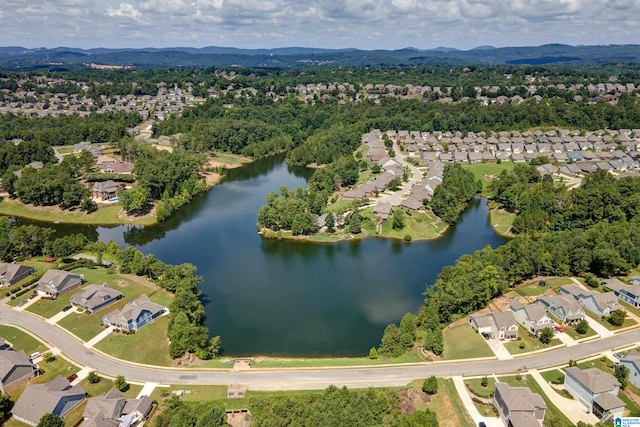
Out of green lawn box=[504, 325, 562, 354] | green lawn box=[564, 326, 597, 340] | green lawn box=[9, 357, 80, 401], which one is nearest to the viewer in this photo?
green lawn box=[9, 357, 80, 401]

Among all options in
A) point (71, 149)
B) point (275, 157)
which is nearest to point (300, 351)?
point (275, 157)

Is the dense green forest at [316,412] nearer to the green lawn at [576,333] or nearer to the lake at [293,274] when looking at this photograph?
the lake at [293,274]

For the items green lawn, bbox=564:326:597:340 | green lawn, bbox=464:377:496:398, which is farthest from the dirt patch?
green lawn, bbox=564:326:597:340

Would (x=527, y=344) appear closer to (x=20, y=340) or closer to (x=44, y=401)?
(x=44, y=401)

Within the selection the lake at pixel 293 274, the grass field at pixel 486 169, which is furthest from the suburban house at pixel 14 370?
the grass field at pixel 486 169

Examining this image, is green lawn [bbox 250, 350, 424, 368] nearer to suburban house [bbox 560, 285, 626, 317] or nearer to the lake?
the lake

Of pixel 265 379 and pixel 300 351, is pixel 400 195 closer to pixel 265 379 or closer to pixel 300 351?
pixel 300 351

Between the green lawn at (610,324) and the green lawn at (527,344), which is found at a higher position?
the green lawn at (610,324)
